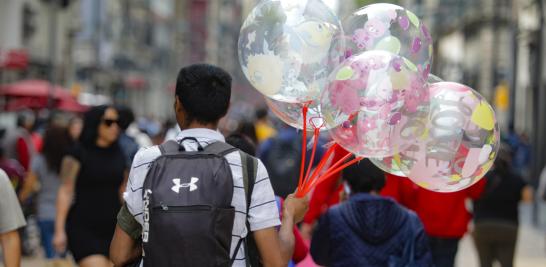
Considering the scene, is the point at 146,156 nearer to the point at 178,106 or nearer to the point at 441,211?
the point at 178,106

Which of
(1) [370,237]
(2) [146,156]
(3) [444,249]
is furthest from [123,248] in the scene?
(3) [444,249]

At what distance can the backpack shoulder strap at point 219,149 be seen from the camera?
181 inches

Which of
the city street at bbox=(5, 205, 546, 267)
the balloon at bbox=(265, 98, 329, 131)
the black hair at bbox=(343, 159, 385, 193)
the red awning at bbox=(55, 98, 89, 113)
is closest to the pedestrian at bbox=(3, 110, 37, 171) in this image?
the city street at bbox=(5, 205, 546, 267)

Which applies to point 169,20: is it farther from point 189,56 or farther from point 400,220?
point 400,220

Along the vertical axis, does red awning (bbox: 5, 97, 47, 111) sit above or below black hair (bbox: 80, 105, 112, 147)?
below

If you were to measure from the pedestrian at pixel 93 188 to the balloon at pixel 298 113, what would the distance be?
3050 millimetres

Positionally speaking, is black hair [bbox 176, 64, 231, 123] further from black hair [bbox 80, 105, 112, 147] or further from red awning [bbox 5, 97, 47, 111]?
red awning [bbox 5, 97, 47, 111]

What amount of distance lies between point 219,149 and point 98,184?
12.9 feet

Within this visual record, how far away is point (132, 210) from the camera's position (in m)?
4.68

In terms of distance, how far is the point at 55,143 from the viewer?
12.5 meters

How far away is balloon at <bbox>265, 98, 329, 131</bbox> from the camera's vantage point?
208 inches

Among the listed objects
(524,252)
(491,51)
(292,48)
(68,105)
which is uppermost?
(292,48)

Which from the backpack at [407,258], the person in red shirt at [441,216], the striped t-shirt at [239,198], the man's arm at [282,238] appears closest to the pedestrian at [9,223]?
the striped t-shirt at [239,198]

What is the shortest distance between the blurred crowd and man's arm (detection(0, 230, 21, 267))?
0.01 metres
